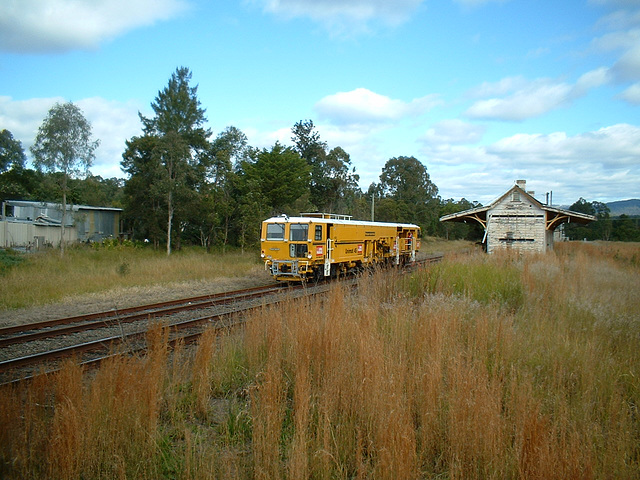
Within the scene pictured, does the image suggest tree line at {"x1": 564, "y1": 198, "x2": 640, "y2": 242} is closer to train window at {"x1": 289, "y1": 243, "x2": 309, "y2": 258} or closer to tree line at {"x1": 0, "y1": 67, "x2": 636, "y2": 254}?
tree line at {"x1": 0, "y1": 67, "x2": 636, "y2": 254}

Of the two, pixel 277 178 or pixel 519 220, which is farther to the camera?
pixel 277 178

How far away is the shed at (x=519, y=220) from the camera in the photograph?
2008cm

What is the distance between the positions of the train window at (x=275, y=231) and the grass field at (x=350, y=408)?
10.4 metres

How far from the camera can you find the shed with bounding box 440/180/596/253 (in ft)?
65.9

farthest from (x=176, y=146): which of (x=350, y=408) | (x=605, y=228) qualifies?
(x=605, y=228)

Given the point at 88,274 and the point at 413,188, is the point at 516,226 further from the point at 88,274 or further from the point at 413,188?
the point at 413,188

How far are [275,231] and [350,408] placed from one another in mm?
13135

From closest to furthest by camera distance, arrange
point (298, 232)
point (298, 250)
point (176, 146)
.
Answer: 1. point (298, 250)
2. point (298, 232)
3. point (176, 146)

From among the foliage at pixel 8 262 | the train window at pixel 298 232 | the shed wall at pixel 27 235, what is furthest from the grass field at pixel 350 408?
the shed wall at pixel 27 235

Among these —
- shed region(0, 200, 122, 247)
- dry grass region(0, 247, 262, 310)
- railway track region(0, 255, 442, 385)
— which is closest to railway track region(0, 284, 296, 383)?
railway track region(0, 255, 442, 385)

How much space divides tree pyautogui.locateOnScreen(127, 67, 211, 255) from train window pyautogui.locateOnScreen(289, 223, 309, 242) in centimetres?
1364

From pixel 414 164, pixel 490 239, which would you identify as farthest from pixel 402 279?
pixel 414 164

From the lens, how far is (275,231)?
16.7m

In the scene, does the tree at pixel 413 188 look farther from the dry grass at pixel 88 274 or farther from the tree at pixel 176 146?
the dry grass at pixel 88 274
